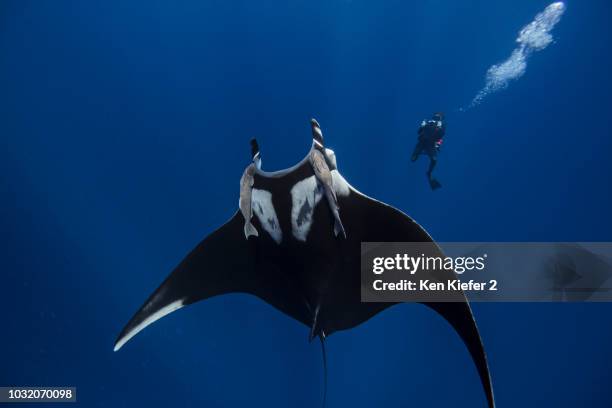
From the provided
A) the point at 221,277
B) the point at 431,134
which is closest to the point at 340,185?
the point at 221,277

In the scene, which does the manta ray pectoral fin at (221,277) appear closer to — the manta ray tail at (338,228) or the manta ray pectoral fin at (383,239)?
the manta ray pectoral fin at (383,239)

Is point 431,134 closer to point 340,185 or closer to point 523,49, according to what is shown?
point 523,49

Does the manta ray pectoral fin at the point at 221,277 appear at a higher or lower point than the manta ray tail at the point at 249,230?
lower

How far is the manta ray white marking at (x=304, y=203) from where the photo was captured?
3016 mm

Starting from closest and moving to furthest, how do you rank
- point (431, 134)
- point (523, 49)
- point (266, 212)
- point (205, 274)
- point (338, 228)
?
point (338, 228)
point (266, 212)
point (205, 274)
point (431, 134)
point (523, 49)

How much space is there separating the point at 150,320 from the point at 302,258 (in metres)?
1.57

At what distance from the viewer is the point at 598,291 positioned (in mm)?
13617

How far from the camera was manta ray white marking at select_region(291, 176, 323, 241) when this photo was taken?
9.89 feet

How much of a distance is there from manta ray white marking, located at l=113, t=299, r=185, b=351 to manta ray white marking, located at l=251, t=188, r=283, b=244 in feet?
4.01

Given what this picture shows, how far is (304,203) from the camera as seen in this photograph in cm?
310

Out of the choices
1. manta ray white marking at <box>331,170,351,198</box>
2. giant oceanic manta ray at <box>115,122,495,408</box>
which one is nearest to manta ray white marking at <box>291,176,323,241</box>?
giant oceanic manta ray at <box>115,122,495,408</box>

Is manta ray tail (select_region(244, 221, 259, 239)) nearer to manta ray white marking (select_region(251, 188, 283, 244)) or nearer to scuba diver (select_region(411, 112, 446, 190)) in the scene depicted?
manta ray white marking (select_region(251, 188, 283, 244))

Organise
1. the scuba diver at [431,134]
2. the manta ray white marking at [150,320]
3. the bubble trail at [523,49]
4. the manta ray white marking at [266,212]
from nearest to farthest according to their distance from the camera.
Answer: the manta ray white marking at [266,212], the manta ray white marking at [150,320], the scuba diver at [431,134], the bubble trail at [523,49]

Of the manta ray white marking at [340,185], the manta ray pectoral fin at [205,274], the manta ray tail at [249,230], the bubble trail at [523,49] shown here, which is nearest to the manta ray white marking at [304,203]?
the manta ray white marking at [340,185]
